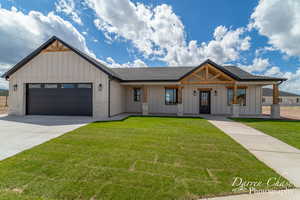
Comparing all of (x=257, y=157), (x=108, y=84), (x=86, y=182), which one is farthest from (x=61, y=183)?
(x=108, y=84)

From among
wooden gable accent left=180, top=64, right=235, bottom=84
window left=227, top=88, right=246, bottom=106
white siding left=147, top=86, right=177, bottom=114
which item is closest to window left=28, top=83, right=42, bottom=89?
white siding left=147, top=86, right=177, bottom=114

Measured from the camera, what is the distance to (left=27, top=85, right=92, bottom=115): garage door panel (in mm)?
10125

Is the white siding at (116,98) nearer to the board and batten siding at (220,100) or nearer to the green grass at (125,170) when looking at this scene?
→ the board and batten siding at (220,100)

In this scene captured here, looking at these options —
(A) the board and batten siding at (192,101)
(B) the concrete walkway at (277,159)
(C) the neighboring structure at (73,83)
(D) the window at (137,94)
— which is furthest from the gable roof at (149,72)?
(B) the concrete walkway at (277,159)

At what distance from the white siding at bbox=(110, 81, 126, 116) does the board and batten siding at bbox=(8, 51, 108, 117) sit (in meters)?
0.76

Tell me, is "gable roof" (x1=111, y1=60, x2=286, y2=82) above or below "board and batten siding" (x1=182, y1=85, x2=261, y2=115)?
above

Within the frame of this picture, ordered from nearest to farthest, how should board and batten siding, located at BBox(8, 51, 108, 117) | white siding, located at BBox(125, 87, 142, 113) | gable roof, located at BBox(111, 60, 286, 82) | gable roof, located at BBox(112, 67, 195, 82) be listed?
board and batten siding, located at BBox(8, 51, 108, 117) → gable roof, located at BBox(111, 60, 286, 82) → gable roof, located at BBox(112, 67, 195, 82) → white siding, located at BBox(125, 87, 142, 113)

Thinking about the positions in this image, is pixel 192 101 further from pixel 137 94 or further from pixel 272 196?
pixel 272 196

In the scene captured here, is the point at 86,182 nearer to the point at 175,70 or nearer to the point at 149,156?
the point at 149,156

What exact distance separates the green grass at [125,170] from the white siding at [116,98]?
6.32 m

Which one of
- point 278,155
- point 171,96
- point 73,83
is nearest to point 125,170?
point 278,155

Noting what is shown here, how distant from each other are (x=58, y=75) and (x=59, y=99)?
181 cm

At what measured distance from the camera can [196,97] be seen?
12203 mm

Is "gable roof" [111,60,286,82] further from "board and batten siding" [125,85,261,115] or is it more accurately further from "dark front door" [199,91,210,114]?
"dark front door" [199,91,210,114]
